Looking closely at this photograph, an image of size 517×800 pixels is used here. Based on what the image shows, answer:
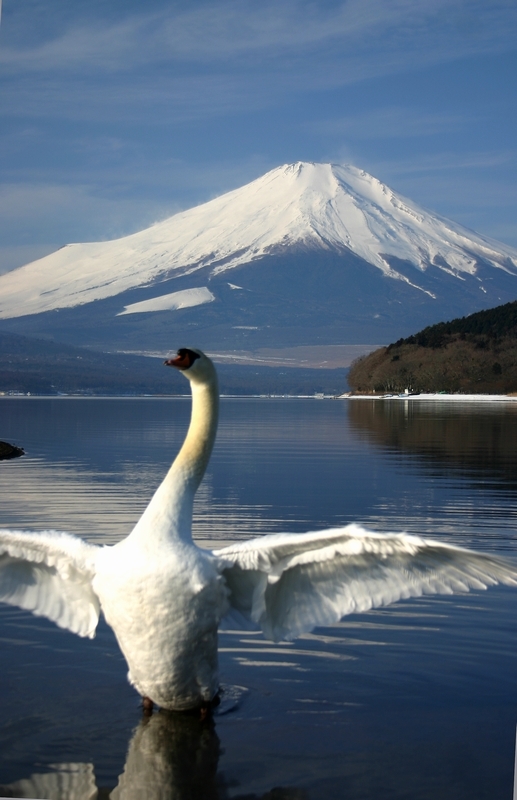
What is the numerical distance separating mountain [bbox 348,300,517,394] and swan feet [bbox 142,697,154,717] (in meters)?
43.3

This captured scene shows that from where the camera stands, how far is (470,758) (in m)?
4.45

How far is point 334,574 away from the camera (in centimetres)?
434

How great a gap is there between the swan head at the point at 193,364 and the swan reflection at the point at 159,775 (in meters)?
1.48

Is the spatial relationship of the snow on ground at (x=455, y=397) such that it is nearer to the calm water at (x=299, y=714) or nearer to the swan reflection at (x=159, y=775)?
the calm water at (x=299, y=714)

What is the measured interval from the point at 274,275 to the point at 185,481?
279ft

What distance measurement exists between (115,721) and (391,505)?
727 centimetres

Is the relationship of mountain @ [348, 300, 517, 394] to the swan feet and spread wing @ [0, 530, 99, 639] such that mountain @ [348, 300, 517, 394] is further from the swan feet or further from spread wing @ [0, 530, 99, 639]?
spread wing @ [0, 530, 99, 639]

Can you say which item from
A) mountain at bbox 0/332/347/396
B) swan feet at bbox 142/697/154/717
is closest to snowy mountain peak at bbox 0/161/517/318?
mountain at bbox 0/332/347/396

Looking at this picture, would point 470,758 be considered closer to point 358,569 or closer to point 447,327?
point 358,569

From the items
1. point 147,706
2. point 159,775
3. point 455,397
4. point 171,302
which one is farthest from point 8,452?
point 455,397

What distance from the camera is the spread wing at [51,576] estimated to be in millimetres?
4367

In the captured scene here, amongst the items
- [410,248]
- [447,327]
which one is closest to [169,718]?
[447,327]

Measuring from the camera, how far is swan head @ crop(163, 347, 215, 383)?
419 centimetres

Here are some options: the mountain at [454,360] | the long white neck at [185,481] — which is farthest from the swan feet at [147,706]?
the mountain at [454,360]
